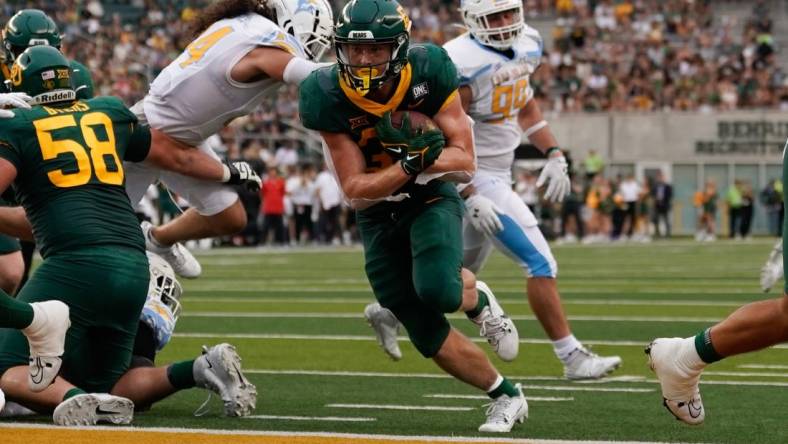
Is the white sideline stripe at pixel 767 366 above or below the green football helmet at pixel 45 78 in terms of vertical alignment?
below

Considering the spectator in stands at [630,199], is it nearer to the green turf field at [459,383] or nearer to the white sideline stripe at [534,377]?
the green turf field at [459,383]

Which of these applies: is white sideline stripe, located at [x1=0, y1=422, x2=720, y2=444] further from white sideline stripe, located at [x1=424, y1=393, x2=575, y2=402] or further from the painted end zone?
white sideline stripe, located at [x1=424, y1=393, x2=575, y2=402]

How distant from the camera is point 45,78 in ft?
18.6

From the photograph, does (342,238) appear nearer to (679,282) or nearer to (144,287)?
(679,282)

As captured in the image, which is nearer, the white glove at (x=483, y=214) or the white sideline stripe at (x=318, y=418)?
the white sideline stripe at (x=318, y=418)

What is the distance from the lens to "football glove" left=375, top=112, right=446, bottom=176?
5.20 m

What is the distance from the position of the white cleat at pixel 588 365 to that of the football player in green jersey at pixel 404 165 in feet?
5.52

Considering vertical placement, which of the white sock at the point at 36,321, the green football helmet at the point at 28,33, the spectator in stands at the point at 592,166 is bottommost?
the spectator in stands at the point at 592,166

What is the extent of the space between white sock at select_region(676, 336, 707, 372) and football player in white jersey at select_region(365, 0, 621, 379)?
2133mm

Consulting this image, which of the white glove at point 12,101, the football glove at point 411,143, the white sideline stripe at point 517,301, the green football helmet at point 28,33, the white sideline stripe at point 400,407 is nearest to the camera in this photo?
the football glove at point 411,143

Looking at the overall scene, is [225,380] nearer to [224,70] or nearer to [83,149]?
[83,149]

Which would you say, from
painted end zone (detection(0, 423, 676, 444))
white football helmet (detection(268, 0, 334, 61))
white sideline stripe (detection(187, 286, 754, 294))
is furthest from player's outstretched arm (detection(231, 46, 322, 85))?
white sideline stripe (detection(187, 286, 754, 294))

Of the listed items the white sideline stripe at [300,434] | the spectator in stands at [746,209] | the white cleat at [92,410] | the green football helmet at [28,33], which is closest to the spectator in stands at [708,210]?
the spectator in stands at [746,209]

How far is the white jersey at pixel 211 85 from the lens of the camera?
265 inches
